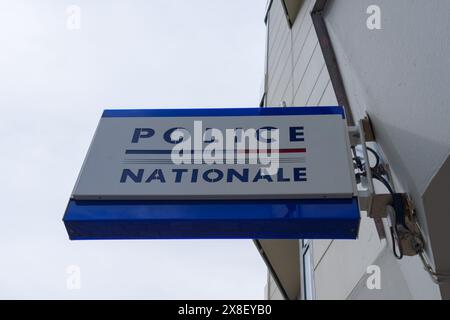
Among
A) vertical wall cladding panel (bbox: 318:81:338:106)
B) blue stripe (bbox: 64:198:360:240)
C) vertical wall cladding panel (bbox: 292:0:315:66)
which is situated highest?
vertical wall cladding panel (bbox: 292:0:315:66)

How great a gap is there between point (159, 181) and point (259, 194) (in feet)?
1.62

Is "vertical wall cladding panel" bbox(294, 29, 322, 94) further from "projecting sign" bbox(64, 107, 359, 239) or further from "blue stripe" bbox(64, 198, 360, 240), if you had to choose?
"blue stripe" bbox(64, 198, 360, 240)


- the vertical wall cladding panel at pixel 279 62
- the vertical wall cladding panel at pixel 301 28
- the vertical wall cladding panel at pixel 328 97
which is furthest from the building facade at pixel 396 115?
the vertical wall cladding panel at pixel 279 62

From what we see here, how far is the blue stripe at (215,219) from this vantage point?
7.17ft

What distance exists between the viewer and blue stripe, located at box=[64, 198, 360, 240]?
2.19 m

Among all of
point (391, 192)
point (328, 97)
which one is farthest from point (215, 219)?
point (328, 97)

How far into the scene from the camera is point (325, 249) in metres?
4.82

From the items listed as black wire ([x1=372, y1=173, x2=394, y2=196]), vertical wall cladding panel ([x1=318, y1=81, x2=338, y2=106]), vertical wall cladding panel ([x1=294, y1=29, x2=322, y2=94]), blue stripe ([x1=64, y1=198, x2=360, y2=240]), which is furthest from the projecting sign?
vertical wall cladding panel ([x1=294, y1=29, x2=322, y2=94])

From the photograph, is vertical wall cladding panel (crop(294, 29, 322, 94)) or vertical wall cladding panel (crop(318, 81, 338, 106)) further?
vertical wall cladding panel (crop(294, 29, 322, 94))

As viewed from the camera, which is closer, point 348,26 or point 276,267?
point 348,26

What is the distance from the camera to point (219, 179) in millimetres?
2393

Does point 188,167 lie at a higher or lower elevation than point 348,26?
lower
